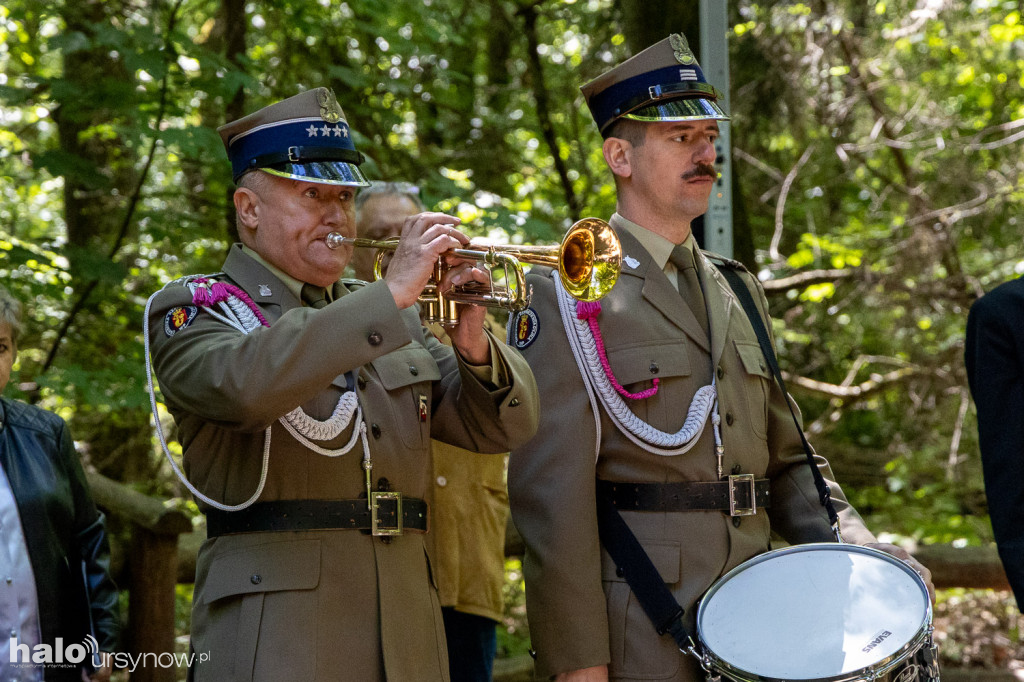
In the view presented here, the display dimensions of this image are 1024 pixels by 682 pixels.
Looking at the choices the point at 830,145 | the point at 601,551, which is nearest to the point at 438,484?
the point at 601,551

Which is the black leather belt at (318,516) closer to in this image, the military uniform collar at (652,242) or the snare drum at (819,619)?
the snare drum at (819,619)

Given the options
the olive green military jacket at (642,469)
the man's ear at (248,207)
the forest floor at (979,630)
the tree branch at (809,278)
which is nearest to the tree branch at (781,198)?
the tree branch at (809,278)

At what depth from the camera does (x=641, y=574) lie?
296cm

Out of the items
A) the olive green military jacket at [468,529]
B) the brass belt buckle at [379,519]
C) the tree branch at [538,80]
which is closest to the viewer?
the brass belt buckle at [379,519]

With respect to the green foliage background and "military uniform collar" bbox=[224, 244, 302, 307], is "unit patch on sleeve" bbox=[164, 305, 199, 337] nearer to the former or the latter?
"military uniform collar" bbox=[224, 244, 302, 307]

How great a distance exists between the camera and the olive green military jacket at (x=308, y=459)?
2.45 meters

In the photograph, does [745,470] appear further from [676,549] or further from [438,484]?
[438,484]

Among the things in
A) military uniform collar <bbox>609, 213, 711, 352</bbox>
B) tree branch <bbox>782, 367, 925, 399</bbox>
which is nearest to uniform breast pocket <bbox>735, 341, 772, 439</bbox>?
military uniform collar <bbox>609, 213, 711, 352</bbox>

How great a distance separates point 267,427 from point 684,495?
1190 mm

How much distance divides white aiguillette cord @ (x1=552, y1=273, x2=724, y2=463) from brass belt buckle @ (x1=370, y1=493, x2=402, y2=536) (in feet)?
2.16

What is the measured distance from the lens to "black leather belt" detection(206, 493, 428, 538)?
258 cm

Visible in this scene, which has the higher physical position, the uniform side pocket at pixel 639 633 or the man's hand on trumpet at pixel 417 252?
the man's hand on trumpet at pixel 417 252

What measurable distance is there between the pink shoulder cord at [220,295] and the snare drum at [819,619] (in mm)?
1392

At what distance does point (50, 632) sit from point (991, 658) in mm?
6242
